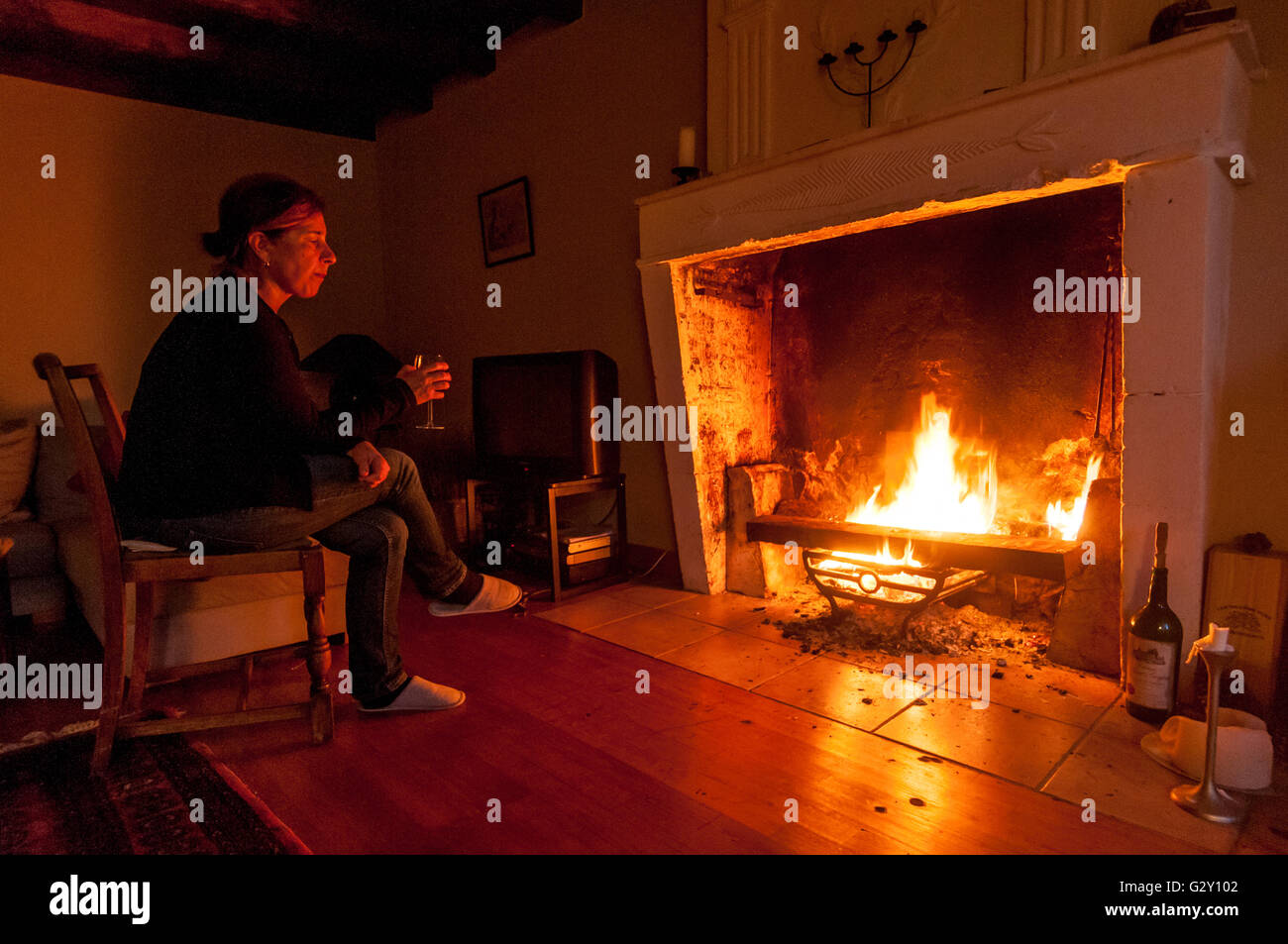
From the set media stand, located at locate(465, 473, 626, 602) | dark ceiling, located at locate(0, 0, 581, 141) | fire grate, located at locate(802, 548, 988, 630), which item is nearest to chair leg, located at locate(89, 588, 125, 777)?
media stand, located at locate(465, 473, 626, 602)

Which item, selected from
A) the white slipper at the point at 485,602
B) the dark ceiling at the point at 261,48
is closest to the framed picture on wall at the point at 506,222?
the dark ceiling at the point at 261,48

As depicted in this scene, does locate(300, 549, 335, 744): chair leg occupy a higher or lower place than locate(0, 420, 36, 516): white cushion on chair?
lower

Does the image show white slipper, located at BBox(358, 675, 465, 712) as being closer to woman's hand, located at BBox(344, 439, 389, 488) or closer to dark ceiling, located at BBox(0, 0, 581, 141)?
woman's hand, located at BBox(344, 439, 389, 488)

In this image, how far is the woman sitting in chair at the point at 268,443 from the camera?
4.77 ft

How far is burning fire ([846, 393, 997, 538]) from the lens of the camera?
2340 mm

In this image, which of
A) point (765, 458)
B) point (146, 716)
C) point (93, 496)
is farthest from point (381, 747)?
point (765, 458)

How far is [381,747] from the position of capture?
5.17ft

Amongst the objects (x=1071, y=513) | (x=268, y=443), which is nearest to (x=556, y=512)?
(x=268, y=443)

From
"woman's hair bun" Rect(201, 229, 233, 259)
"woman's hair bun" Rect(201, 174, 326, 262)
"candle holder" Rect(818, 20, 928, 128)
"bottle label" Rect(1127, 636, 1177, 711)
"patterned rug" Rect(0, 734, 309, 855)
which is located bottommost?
"patterned rug" Rect(0, 734, 309, 855)

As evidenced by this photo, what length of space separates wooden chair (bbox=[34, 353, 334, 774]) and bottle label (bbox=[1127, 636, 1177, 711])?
1863mm

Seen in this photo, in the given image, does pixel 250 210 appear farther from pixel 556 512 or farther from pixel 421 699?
pixel 556 512

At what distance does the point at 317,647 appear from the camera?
1603 millimetres
